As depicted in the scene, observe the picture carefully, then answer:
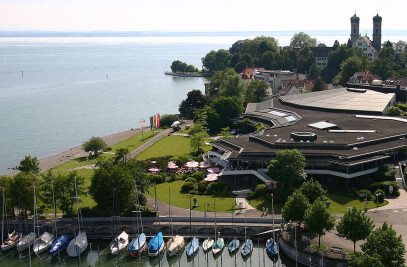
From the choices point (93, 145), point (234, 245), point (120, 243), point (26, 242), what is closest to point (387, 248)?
point (234, 245)

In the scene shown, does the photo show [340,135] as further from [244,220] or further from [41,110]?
[41,110]

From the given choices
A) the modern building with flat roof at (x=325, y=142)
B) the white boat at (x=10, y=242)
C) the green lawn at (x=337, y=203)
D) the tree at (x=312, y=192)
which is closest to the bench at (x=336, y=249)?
the tree at (x=312, y=192)

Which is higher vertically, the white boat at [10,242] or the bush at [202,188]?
the bush at [202,188]

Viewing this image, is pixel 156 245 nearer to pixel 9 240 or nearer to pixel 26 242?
pixel 26 242

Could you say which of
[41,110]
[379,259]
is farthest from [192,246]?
[41,110]

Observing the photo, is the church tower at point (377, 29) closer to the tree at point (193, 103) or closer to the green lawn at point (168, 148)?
the tree at point (193, 103)

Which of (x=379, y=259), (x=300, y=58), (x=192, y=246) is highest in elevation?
(x=300, y=58)
